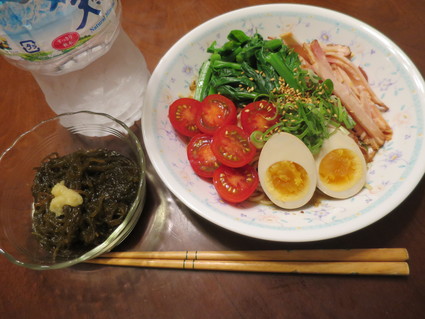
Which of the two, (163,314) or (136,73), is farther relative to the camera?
(136,73)

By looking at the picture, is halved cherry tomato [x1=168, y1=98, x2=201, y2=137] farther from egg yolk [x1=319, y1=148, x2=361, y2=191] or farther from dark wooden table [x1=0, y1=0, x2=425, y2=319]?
egg yolk [x1=319, y1=148, x2=361, y2=191]

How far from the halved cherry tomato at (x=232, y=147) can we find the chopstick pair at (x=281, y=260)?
446 mm

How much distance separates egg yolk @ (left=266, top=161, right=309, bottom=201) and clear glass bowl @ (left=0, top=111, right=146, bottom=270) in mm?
626

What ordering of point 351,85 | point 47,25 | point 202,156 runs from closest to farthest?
point 47,25 → point 202,156 → point 351,85

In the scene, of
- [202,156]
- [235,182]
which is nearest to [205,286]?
[235,182]

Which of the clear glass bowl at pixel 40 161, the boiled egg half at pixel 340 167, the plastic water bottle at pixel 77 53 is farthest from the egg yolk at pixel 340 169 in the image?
the plastic water bottle at pixel 77 53

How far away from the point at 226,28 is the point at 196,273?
1387mm

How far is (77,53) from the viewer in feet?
5.16

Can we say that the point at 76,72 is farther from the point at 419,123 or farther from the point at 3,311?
the point at 419,123

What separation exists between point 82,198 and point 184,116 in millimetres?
642

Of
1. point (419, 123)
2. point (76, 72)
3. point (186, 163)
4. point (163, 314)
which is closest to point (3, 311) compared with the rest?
point (163, 314)

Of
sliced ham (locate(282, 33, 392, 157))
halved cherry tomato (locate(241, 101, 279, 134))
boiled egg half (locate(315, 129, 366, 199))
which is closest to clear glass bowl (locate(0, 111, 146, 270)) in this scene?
halved cherry tomato (locate(241, 101, 279, 134))

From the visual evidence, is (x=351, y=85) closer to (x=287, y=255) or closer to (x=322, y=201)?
(x=322, y=201)

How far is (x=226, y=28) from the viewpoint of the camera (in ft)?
5.97
